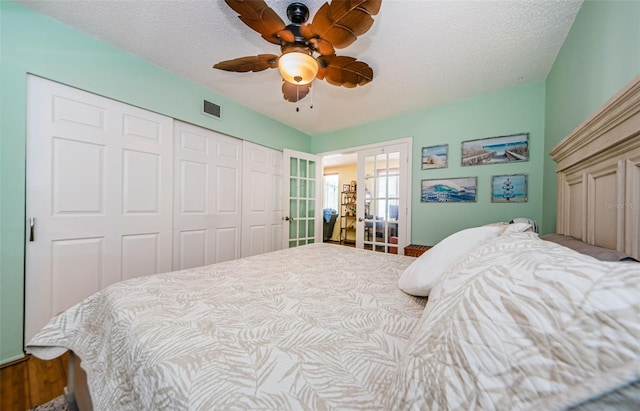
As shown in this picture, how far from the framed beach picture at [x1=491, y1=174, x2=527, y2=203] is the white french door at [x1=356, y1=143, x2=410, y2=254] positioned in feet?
3.26

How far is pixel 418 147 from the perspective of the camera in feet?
10.2

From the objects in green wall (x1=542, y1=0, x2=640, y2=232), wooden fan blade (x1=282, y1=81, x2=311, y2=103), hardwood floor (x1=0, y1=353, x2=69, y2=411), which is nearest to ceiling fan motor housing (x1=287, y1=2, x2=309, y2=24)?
wooden fan blade (x1=282, y1=81, x2=311, y2=103)

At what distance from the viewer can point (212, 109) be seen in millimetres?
2723

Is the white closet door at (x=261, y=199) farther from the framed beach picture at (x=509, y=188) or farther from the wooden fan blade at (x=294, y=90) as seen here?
the framed beach picture at (x=509, y=188)

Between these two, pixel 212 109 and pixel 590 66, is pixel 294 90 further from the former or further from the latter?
pixel 590 66

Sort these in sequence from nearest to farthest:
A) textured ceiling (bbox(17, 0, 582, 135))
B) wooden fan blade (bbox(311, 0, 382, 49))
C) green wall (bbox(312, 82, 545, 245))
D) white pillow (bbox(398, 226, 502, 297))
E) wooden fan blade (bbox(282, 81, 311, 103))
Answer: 1. white pillow (bbox(398, 226, 502, 297))
2. wooden fan blade (bbox(311, 0, 382, 49))
3. textured ceiling (bbox(17, 0, 582, 135))
4. wooden fan blade (bbox(282, 81, 311, 103))
5. green wall (bbox(312, 82, 545, 245))

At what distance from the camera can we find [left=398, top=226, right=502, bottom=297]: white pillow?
3.16 feet

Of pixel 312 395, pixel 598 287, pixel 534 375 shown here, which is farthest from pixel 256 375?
pixel 598 287

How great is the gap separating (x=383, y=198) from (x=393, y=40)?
209 centimetres

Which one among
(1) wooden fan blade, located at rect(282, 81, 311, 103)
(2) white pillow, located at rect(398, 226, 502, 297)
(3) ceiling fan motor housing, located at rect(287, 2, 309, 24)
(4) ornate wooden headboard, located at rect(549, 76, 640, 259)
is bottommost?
(2) white pillow, located at rect(398, 226, 502, 297)

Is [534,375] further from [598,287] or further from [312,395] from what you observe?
[312,395]

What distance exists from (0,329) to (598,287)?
120 inches

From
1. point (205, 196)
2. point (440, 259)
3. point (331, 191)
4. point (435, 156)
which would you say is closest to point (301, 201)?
point (205, 196)

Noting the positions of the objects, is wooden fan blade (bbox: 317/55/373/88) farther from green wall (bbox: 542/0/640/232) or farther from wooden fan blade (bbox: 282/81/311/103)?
green wall (bbox: 542/0/640/232)
